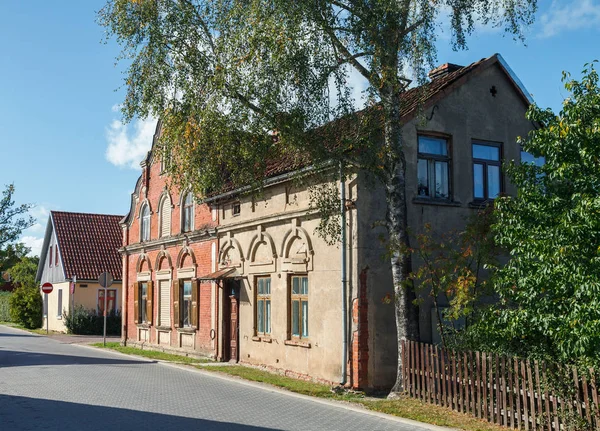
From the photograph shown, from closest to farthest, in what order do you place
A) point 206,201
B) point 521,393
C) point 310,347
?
point 521,393 → point 310,347 → point 206,201

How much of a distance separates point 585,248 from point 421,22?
6.01 metres

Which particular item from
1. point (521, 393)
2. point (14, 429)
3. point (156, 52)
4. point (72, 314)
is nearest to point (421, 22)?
point (156, 52)

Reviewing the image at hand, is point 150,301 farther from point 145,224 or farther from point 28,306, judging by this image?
point 28,306

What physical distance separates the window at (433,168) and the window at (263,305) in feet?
17.9

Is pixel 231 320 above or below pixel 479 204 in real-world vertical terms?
below

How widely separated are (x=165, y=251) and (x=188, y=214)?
2.27 meters

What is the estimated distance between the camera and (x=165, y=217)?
27531 millimetres

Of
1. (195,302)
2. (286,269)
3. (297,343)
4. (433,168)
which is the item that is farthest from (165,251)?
(433,168)

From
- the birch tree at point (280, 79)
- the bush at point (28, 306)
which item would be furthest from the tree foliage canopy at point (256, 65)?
the bush at point (28, 306)

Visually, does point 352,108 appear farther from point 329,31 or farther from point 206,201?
point 206,201

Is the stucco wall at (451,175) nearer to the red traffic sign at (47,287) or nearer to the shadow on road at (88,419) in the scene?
the shadow on road at (88,419)

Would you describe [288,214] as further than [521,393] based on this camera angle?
Yes

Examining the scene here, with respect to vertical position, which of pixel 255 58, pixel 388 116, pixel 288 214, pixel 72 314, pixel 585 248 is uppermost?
pixel 255 58

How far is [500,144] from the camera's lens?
18.9m
